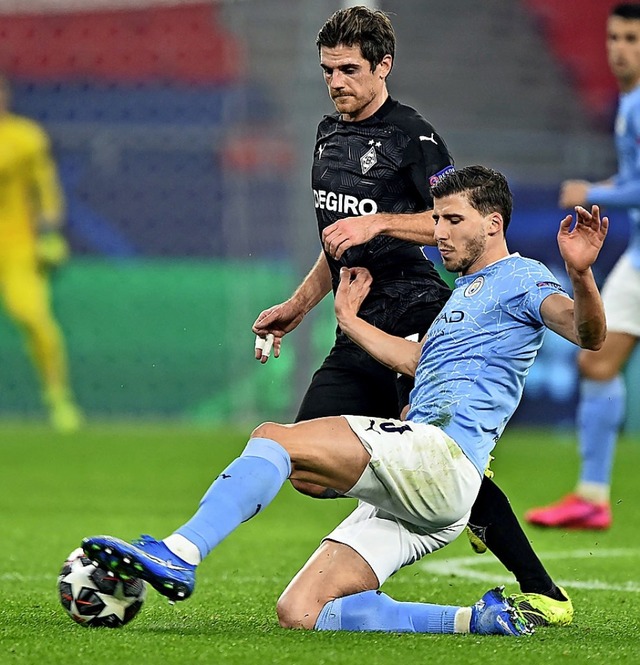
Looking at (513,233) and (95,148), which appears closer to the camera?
(513,233)

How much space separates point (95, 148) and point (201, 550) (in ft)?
35.7

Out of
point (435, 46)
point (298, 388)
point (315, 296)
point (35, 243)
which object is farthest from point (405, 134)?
point (435, 46)

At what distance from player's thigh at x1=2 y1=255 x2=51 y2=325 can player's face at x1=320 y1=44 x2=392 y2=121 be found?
8552mm

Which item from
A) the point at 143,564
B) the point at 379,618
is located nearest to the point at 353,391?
the point at 379,618

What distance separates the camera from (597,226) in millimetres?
4062

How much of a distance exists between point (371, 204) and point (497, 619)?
1.51 meters

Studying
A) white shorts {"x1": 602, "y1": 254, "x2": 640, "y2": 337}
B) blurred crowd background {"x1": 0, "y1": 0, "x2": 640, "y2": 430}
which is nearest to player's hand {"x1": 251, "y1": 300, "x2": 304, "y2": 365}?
white shorts {"x1": 602, "y1": 254, "x2": 640, "y2": 337}

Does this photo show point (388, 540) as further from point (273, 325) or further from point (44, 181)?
point (44, 181)

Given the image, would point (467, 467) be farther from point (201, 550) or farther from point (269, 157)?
point (269, 157)

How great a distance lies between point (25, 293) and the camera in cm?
1323

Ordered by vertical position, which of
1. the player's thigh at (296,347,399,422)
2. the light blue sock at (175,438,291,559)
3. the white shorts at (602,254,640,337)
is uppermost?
the light blue sock at (175,438,291,559)

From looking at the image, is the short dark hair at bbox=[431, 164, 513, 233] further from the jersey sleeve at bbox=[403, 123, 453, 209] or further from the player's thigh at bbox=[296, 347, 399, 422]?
the player's thigh at bbox=[296, 347, 399, 422]

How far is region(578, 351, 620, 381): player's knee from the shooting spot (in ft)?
25.3

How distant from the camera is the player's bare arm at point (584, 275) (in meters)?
4.00
